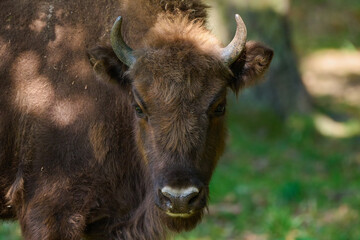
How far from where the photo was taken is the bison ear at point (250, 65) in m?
6.54

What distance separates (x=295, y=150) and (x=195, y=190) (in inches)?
310

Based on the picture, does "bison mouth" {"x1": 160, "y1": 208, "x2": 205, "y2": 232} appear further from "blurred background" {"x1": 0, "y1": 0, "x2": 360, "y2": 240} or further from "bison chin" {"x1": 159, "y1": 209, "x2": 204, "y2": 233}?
"blurred background" {"x1": 0, "y1": 0, "x2": 360, "y2": 240}

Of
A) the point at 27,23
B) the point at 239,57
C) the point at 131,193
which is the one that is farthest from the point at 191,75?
the point at 27,23

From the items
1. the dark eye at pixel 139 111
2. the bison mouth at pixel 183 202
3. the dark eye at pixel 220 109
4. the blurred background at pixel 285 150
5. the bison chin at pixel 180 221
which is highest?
the dark eye at pixel 220 109

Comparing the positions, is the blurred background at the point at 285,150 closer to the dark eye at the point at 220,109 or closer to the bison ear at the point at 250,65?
the dark eye at the point at 220,109

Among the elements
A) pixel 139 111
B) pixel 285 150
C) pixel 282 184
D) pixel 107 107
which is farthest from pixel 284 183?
pixel 139 111

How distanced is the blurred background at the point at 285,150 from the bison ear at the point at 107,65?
248 centimetres

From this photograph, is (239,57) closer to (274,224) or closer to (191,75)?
(191,75)

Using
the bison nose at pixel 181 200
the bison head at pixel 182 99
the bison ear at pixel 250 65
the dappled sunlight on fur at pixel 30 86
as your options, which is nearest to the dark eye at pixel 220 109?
the bison head at pixel 182 99

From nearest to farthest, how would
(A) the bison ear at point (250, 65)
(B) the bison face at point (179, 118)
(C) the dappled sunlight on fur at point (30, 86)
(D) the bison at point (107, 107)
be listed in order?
(B) the bison face at point (179, 118) → (D) the bison at point (107, 107) → (A) the bison ear at point (250, 65) → (C) the dappled sunlight on fur at point (30, 86)

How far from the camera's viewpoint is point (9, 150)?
22.6 feet

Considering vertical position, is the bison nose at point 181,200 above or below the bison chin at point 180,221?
above

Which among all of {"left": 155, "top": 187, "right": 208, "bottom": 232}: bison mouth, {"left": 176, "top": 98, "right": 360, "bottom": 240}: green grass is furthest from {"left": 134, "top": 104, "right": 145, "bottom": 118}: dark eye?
{"left": 176, "top": 98, "right": 360, "bottom": 240}: green grass

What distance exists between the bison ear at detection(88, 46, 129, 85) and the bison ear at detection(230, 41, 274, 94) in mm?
1184
